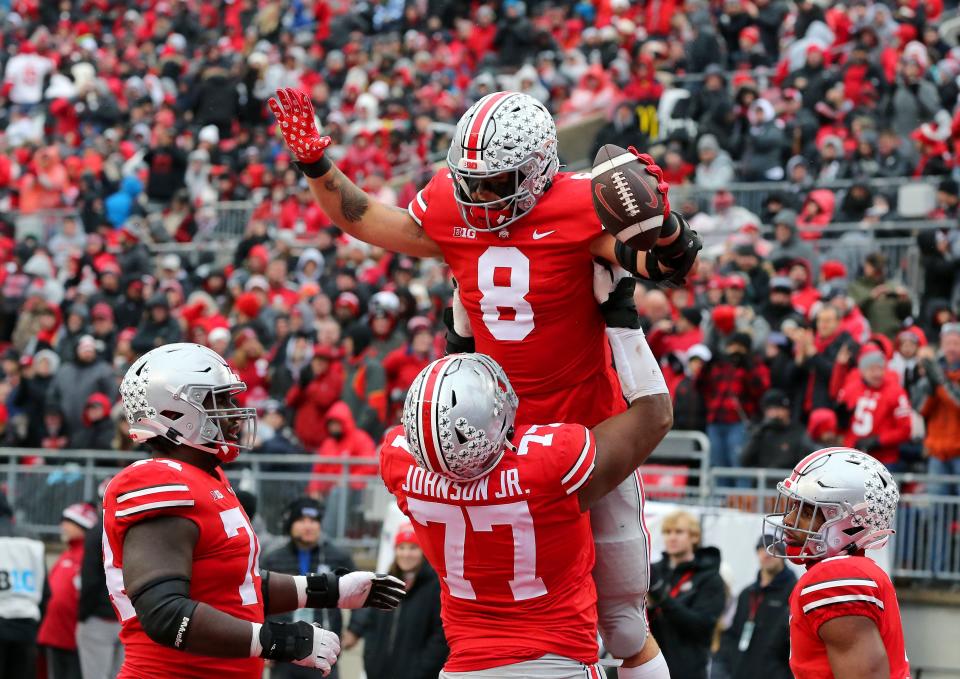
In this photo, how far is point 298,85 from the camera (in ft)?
72.2

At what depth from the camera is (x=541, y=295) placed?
212 inches

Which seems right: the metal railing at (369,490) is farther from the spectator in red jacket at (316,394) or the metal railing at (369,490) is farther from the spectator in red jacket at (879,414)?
the spectator in red jacket at (316,394)

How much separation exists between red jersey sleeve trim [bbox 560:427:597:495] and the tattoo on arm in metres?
1.34

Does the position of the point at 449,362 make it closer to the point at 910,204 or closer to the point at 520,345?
the point at 520,345

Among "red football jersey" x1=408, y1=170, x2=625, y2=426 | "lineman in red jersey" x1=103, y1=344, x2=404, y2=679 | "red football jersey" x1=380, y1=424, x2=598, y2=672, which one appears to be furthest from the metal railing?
"red football jersey" x1=380, y1=424, x2=598, y2=672

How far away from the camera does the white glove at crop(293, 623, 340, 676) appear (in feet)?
16.7

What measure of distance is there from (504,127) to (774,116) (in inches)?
461

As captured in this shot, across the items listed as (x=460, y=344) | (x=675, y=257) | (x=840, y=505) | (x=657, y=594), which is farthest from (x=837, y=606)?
(x=657, y=594)

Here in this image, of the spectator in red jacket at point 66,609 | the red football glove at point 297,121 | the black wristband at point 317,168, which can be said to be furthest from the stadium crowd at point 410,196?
the red football glove at point 297,121

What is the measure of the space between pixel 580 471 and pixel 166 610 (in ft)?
4.17

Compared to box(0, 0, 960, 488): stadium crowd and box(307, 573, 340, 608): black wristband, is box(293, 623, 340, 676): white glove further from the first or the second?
box(0, 0, 960, 488): stadium crowd

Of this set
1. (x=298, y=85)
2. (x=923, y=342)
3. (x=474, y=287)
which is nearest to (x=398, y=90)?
(x=298, y=85)

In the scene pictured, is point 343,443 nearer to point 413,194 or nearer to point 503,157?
point 413,194

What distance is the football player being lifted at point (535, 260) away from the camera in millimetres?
5227
